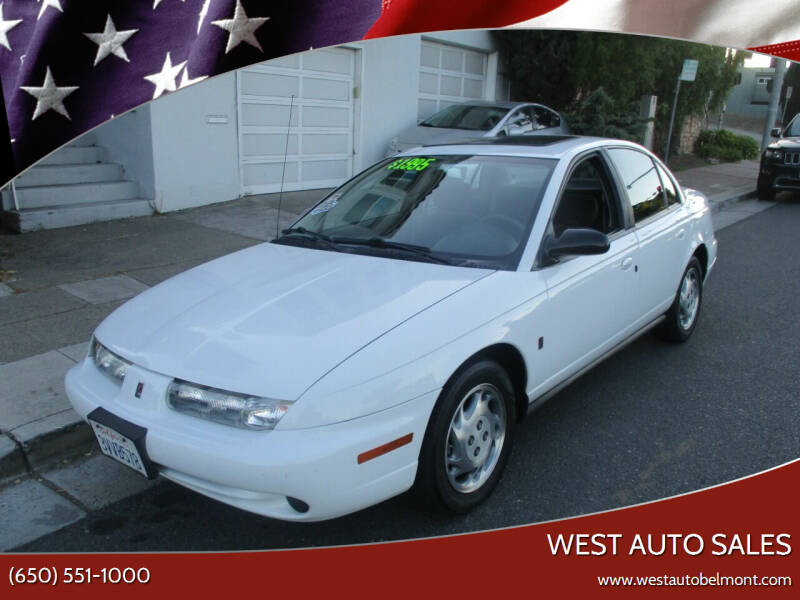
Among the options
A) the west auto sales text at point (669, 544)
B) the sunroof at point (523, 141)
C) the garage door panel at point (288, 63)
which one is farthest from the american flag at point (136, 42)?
the garage door panel at point (288, 63)

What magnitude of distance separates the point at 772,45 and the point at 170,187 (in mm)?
8474

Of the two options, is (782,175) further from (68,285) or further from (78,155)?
(68,285)

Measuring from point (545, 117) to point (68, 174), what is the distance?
804 cm

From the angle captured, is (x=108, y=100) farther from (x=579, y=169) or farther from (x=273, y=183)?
(x=273, y=183)

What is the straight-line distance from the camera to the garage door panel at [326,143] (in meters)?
11.4

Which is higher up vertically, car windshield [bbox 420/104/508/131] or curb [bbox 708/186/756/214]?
car windshield [bbox 420/104/508/131]

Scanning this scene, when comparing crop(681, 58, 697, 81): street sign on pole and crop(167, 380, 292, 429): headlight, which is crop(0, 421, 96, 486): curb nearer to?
crop(167, 380, 292, 429): headlight

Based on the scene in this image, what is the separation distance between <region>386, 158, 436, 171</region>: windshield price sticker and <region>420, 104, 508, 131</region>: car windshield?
23.6 ft

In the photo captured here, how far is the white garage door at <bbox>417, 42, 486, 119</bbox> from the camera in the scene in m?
13.5

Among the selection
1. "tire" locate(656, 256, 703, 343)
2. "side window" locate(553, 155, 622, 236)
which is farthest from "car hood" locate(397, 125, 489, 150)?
"side window" locate(553, 155, 622, 236)

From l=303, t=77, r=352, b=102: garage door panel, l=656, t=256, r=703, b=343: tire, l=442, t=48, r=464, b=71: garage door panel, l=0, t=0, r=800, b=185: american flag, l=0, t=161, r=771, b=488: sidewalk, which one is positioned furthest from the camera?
l=442, t=48, r=464, b=71: garage door panel

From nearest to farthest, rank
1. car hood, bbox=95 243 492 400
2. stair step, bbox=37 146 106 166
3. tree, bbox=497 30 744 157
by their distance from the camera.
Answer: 1. car hood, bbox=95 243 492 400
2. stair step, bbox=37 146 106 166
3. tree, bbox=497 30 744 157

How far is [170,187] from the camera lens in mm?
9219

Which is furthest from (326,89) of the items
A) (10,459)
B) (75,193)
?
(10,459)
